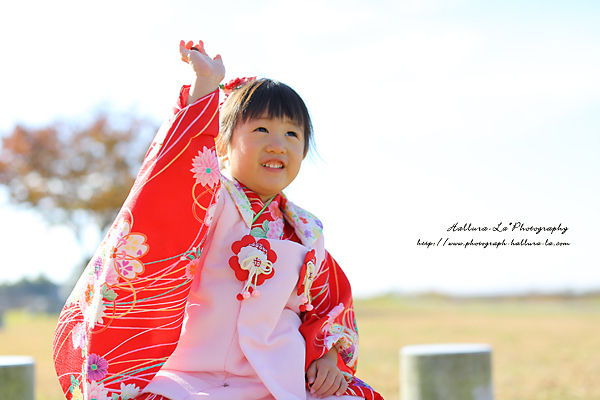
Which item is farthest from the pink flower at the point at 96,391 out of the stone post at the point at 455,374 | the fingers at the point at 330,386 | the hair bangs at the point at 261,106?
the stone post at the point at 455,374

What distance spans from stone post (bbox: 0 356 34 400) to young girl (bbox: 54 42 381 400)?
1.91 m

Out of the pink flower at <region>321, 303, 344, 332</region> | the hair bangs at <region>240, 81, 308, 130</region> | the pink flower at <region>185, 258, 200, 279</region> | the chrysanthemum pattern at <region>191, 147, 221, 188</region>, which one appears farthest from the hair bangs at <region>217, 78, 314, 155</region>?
the pink flower at <region>321, 303, 344, 332</region>

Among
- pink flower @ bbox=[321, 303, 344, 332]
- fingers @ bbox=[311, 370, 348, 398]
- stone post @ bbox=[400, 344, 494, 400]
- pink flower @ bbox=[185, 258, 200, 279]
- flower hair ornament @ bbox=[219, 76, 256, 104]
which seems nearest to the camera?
pink flower @ bbox=[185, 258, 200, 279]

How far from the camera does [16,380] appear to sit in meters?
3.42

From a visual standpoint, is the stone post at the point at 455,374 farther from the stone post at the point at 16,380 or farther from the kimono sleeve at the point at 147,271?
the kimono sleeve at the point at 147,271

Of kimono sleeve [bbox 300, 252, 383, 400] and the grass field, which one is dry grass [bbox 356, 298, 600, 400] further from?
kimono sleeve [bbox 300, 252, 383, 400]

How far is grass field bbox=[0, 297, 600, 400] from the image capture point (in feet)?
18.8

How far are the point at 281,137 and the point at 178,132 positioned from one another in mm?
421

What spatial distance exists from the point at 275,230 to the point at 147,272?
549 millimetres

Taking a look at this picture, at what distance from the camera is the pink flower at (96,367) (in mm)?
1646

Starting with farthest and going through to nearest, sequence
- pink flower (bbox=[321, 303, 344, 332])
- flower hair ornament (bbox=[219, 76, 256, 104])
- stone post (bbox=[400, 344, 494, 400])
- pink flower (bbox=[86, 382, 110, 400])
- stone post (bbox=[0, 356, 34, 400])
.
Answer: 1. stone post (bbox=[400, 344, 494, 400])
2. stone post (bbox=[0, 356, 34, 400])
3. flower hair ornament (bbox=[219, 76, 256, 104])
4. pink flower (bbox=[321, 303, 344, 332])
5. pink flower (bbox=[86, 382, 110, 400])

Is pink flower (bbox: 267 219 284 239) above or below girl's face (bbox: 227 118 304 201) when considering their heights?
below

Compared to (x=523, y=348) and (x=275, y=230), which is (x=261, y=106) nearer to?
(x=275, y=230)

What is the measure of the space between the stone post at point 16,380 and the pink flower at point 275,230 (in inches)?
91.0
